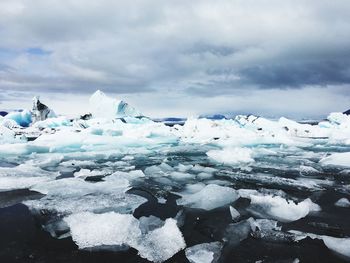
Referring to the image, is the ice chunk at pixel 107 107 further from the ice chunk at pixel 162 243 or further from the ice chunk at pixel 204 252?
the ice chunk at pixel 204 252

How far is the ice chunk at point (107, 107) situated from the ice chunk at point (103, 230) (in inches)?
795

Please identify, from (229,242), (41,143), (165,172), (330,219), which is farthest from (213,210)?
(41,143)

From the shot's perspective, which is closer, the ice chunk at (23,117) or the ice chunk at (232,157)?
the ice chunk at (232,157)

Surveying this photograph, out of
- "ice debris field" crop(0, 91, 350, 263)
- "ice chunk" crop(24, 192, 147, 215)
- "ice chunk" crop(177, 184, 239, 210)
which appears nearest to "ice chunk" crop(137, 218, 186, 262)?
"ice debris field" crop(0, 91, 350, 263)

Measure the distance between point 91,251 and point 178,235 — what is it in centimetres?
96

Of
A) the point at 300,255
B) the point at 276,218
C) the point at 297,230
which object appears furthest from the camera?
the point at 276,218

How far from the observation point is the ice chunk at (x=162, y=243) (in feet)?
11.2

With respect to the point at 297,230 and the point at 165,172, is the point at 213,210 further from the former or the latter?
A: the point at 165,172

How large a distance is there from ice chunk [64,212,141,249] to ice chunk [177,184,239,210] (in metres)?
1.37

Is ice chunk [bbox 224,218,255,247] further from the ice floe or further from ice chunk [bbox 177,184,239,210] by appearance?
ice chunk [bbox 177,184,239,210]

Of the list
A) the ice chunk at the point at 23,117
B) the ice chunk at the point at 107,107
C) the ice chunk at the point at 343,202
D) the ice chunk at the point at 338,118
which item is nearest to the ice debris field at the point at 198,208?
the ice chunk at the point at 343,202

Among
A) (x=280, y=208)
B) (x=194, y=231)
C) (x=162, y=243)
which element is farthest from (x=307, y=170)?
(x=162, y=243)

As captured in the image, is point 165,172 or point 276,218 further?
point 165,172

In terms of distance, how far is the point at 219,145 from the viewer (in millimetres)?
16688
